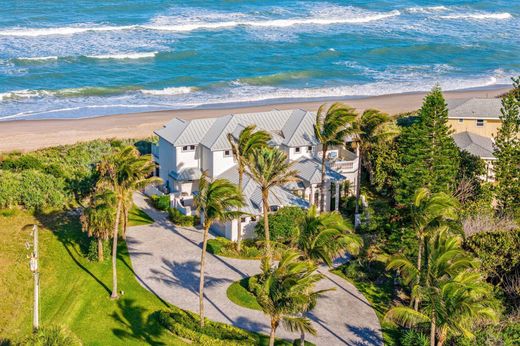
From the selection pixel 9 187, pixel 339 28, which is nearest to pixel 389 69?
pixel 339 28

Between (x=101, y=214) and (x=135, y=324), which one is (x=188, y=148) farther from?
(x=135, y=324)

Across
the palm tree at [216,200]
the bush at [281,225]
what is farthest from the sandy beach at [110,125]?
the palm tree at [216,200]

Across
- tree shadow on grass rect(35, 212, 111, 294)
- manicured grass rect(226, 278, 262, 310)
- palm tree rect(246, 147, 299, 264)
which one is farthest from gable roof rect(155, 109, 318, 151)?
manicured grass rect(226, 278, 262, 310)

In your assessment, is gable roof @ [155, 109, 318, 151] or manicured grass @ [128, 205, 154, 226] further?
gable roof @ [155, 109, 318, 151]

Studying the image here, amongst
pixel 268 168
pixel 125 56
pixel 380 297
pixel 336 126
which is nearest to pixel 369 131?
pixel 336 126

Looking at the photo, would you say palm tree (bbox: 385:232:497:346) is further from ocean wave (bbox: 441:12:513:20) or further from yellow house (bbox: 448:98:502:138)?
ocean wave (bbox: 441:12:513:20)

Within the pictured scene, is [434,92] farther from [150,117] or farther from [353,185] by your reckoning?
[150,117]

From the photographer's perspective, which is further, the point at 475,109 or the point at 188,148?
the point at 475,109
